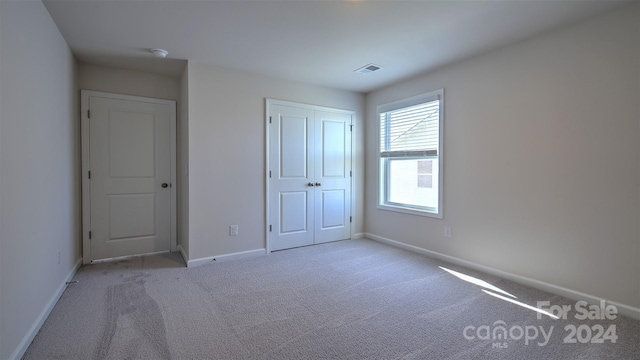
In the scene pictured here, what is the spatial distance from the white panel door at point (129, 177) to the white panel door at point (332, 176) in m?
2.04

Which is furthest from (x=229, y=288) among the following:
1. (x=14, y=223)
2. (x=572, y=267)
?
(x=572, y=267)

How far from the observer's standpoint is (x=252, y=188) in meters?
3.77

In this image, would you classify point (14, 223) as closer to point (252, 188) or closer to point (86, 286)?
point (86, 286)

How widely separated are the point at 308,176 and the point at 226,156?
3.89 ft

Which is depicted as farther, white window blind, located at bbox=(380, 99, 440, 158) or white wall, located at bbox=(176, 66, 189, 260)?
white window blind, located at bbox=(380, 99, 440, 158)

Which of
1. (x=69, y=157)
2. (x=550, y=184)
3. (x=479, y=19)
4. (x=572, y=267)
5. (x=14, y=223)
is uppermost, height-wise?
(x=479, y=19)

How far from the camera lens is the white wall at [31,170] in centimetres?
163

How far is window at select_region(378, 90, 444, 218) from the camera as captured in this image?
12.0 feet

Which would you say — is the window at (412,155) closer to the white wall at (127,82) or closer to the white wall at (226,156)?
the white wall at (226,156)

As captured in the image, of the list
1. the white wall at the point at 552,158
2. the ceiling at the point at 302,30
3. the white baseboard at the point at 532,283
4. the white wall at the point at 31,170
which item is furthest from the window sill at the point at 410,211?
the white wall at the point at 31,170

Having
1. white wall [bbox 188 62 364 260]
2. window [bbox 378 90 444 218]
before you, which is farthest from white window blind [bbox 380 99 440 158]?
white wall [bbox 188 62 364 260]

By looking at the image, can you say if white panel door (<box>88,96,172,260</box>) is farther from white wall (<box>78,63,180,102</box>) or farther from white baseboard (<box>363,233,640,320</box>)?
white baseboard (<box>363,233,640,320</box>)

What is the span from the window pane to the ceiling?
129 centimetres

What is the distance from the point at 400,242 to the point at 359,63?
2.44m
